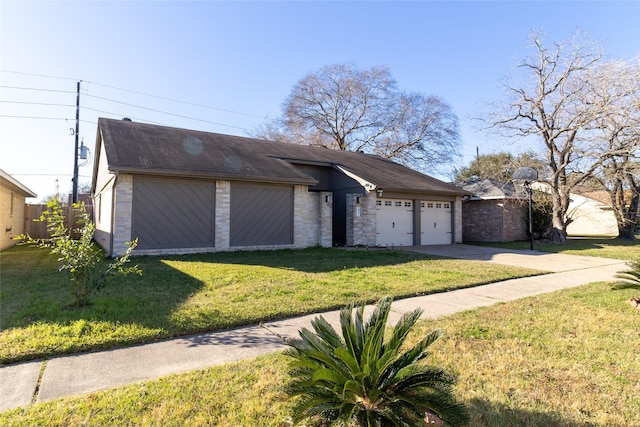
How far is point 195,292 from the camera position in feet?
20.5

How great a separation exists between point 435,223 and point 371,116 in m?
16.4

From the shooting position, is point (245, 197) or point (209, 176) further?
point (245, 197)

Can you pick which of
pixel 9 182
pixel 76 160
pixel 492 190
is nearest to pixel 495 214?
pixel 492 190

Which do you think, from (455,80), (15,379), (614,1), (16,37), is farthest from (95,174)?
(614,1)

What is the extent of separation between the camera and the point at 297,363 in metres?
2.50

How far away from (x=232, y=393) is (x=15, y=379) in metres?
2.06

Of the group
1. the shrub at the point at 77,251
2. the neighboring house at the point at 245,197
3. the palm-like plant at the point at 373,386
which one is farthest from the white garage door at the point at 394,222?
the palm-like plant at the point at 373,386

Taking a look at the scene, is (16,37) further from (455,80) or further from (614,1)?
(614,1)

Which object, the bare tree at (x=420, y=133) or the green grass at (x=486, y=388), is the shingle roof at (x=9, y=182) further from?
the bare tree at (x=420, y=133)

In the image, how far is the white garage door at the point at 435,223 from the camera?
16453mm

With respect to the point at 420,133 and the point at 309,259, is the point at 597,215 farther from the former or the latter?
the point at 309,259

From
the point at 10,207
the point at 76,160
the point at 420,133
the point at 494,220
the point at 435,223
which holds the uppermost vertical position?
the point at 420,133

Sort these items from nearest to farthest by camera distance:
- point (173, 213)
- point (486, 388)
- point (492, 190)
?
1. point (486, 388)
2. point (173, 213)
3. point (492, 190)

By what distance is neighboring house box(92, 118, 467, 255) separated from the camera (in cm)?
1073
